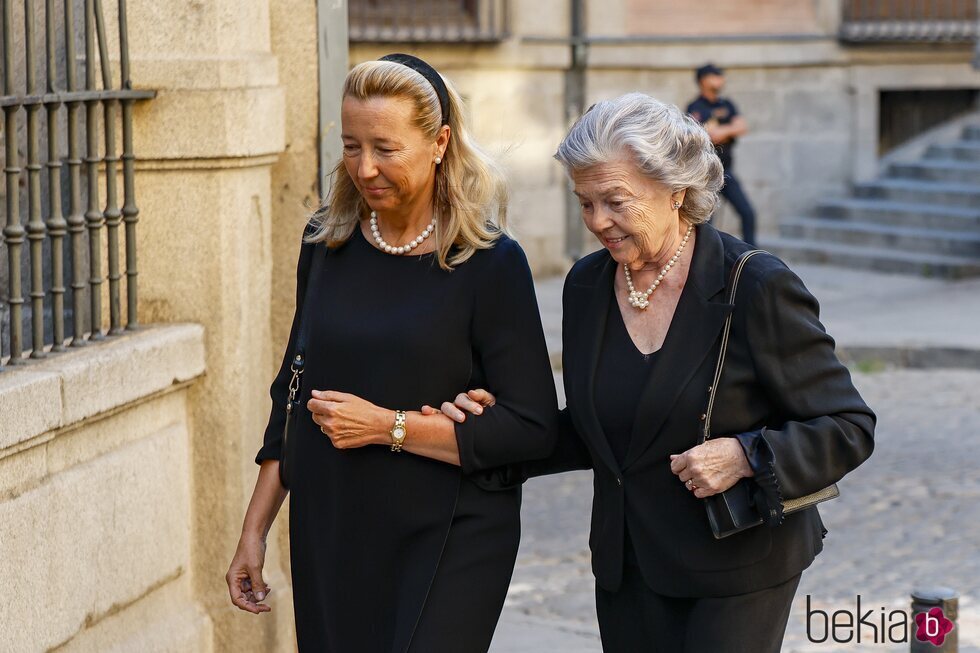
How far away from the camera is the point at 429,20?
47.6 ft

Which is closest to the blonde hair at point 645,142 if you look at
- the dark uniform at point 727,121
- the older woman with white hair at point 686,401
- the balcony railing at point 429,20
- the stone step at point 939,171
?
the older woman with white hair at point 686,401

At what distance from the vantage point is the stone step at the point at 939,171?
16219 millimetres

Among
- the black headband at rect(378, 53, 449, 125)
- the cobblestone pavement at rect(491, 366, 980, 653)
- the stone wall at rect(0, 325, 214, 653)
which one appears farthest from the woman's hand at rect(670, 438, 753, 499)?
the cobblestone pavement at rect(491, 366, 980, 653)

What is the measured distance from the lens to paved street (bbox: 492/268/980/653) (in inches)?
239

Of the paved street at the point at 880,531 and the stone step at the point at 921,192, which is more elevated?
the stone step at the point at 921,192

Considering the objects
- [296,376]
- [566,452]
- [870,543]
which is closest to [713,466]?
[566,452]

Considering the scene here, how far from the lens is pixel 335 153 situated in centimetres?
511

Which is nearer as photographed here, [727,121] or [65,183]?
[65,183]

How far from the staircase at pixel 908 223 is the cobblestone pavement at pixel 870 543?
5.67 metres

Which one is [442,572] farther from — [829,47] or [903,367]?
[829,47]

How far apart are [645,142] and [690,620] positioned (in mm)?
934

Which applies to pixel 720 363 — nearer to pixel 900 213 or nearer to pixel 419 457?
pixel 419 457

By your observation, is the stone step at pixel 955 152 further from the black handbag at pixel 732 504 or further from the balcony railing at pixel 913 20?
the black handbag at pixel 732 504

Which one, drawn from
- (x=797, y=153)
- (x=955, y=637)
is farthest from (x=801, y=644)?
(x=797, y=153)
